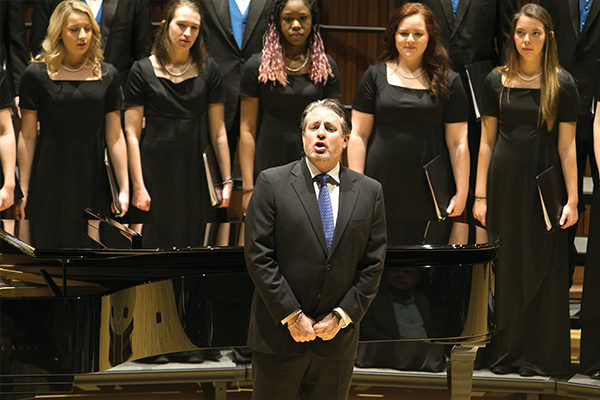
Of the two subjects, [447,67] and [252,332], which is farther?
[447,67]

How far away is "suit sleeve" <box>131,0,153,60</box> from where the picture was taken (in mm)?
4023

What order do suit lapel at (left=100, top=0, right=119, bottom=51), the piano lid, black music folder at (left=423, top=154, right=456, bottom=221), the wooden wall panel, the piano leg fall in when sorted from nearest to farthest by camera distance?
1. the piano lid
2. the piano leg
3. black music folder at (left=423, top=154, right=456, bottom=221)
4. suit lapel at (left=100, top=0, right=119, bottom=51)
5. the wooden wall panel

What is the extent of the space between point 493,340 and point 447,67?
111 cm

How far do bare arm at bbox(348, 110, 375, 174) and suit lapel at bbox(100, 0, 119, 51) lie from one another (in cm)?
111

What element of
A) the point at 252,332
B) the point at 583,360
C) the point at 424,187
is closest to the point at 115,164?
the point at 424,187

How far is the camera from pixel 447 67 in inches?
148

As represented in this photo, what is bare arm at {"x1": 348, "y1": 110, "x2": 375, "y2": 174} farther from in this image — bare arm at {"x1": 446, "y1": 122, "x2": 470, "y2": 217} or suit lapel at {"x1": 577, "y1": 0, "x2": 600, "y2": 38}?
suit lapel at {"x1": 577, "y1": 0, "x2": 600, "y2": 38}

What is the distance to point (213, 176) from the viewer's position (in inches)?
153

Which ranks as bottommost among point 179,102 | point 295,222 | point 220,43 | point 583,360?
point 583,360

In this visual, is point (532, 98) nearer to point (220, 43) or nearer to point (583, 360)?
point (583, 360)

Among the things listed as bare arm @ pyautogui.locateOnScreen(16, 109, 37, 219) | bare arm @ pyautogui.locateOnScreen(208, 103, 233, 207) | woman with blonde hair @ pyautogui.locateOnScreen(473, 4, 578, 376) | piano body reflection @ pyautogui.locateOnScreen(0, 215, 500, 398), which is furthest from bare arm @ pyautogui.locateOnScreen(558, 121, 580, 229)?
bare arm @ pyautogui.locateOnScreen(16, 109, 37, 219)

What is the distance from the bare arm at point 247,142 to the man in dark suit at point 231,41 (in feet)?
0.61

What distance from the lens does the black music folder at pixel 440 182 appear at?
3750 mm

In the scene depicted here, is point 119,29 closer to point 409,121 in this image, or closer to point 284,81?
point 284,81
